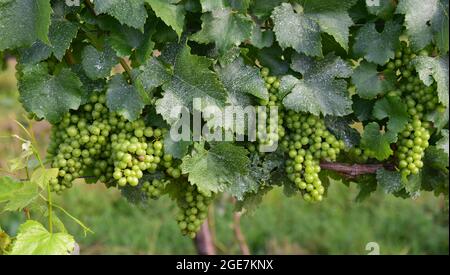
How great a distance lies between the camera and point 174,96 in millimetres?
1681

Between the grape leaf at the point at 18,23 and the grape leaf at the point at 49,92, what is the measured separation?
4.0 inches

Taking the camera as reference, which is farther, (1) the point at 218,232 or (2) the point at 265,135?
(1) the point at 218,232

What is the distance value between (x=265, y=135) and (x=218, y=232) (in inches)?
109

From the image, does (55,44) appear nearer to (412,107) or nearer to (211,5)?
(211,5)

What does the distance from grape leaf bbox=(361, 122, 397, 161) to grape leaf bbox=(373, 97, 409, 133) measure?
0.02 m

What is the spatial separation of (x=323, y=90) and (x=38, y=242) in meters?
0.80

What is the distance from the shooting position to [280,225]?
4.50 m

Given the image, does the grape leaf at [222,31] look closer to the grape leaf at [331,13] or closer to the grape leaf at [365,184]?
the grape leaf at [331,13]

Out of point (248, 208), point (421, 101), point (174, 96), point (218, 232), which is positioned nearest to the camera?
point (174, 96)

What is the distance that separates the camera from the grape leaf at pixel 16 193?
1.63 meters

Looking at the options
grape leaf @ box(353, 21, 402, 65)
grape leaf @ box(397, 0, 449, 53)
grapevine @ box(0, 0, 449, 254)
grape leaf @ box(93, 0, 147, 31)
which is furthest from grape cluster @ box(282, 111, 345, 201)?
grape leaf @ box(93, 0, 147, 31)

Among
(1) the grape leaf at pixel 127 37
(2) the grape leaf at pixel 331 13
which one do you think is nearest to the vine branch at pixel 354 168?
(2) the grape leaf at pixel 331 13
